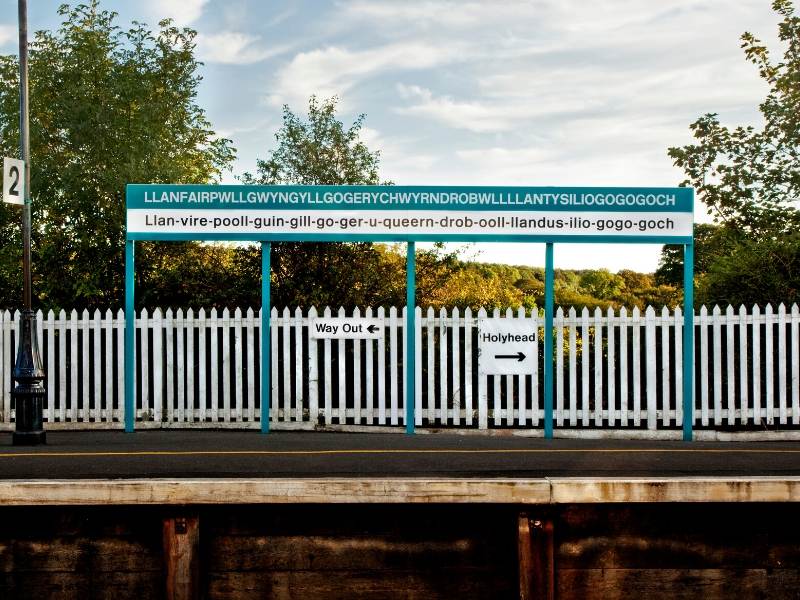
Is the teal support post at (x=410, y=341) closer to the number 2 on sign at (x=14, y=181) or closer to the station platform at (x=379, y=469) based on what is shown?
the station platform at (x=379, y=469)

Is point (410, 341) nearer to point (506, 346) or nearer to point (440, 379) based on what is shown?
point (440, 379)

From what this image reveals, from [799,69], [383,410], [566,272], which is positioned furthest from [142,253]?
[566,272]

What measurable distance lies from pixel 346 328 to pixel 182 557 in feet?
18.3

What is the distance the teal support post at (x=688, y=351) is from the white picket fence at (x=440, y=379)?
171mm

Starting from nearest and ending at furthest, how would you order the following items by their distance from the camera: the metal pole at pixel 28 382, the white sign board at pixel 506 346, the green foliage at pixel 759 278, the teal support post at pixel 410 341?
the metal pole at pixel 28 382 < the teal support post at pixel 410 341 < the white sign board at pixel 506 346 < the green foliage at pixel 759 278

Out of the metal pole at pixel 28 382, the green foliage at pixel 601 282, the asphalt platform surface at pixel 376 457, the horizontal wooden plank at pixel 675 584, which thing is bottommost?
the horizontal wooden plank at pixel 675 584

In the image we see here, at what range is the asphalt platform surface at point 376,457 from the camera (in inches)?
310

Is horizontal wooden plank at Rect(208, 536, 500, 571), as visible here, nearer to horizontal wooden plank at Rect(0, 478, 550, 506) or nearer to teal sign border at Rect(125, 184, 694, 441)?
horizontal wooden plank at Rect(0, 478, 550, 506)

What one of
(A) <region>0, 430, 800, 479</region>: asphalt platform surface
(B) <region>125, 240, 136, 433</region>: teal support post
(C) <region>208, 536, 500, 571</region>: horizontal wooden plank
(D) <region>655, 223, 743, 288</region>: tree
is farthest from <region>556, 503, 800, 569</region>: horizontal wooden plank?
(D) <region>655, 223, 743, 288</region>: tree

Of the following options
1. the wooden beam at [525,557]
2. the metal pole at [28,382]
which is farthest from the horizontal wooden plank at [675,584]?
the metal pole at [28,382]

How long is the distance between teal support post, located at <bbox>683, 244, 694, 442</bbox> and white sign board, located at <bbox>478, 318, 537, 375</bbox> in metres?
2.04

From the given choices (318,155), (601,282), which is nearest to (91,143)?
(318,155)

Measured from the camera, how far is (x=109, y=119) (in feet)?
55.5

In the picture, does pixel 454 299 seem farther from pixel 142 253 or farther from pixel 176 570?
pixel 176 570
